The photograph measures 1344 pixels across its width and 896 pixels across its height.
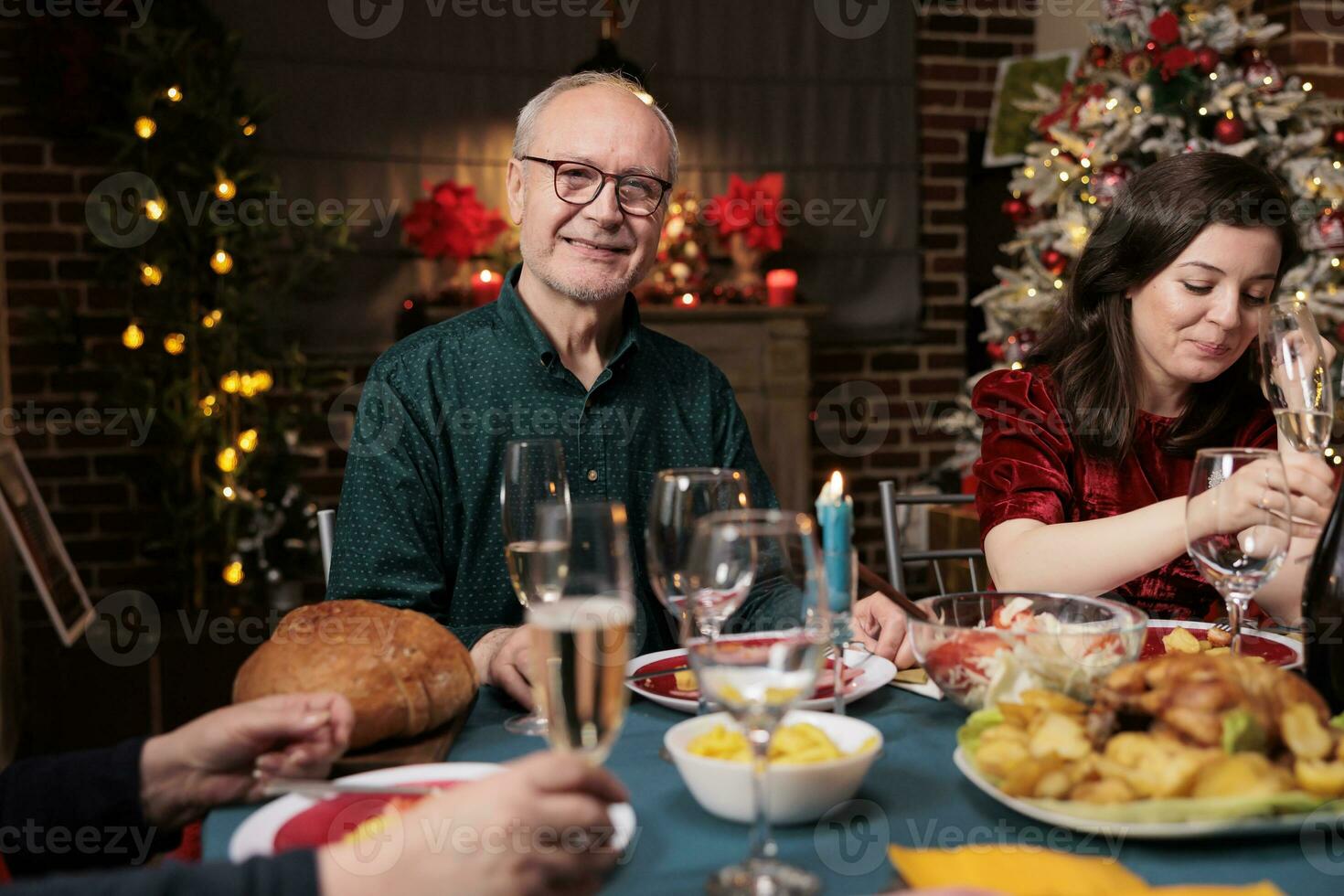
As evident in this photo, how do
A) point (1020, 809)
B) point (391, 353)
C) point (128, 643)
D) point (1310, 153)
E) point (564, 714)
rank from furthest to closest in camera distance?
point (1310, 153), point (128, 643), point (391, 353), point (1020, 809), point (564, 714)

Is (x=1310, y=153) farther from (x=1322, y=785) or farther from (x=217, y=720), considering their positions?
(x=217, y=720)

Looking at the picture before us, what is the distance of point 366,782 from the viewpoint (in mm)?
891

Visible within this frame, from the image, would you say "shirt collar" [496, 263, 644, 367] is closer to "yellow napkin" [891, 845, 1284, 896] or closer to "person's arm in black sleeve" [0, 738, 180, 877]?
"person's arm in black sleeve" [0, 738, 180, 877]

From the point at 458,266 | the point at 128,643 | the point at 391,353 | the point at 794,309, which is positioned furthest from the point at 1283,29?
the point at 128,643

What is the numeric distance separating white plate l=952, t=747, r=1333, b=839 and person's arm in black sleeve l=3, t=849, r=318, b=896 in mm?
477

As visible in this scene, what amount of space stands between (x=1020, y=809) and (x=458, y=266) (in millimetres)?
3635

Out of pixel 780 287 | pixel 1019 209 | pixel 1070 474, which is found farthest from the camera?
pixel 780 287

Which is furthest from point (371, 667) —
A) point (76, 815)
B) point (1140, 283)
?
point (1140, 283)

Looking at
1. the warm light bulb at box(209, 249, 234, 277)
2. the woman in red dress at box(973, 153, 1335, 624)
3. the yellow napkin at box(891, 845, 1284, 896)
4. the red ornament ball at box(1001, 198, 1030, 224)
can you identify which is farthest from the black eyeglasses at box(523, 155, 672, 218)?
the red ornament ball at box(1001, 198, 1030, 224)

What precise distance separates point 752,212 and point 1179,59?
4.81 ft

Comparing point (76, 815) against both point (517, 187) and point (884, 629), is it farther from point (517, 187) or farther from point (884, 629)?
point (517, 187)

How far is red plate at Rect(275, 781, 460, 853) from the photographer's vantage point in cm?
81

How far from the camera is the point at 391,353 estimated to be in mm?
1815

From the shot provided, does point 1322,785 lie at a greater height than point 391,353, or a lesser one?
lesser
